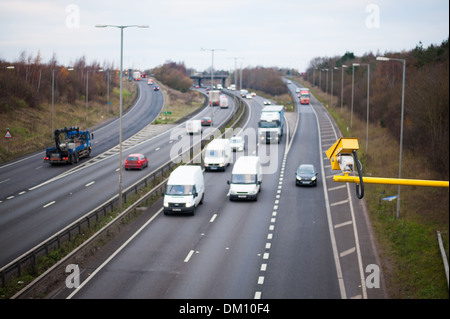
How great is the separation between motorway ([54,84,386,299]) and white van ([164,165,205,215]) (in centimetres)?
75

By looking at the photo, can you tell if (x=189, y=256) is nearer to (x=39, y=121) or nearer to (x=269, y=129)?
(x=269, y=129)

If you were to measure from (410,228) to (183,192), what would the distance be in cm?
1318

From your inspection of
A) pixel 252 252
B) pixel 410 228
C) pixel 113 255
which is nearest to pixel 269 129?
pixel 410 228

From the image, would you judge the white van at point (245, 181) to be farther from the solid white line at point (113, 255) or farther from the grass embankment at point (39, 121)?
the grass embankment at point (39, 121)

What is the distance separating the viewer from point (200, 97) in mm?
128625

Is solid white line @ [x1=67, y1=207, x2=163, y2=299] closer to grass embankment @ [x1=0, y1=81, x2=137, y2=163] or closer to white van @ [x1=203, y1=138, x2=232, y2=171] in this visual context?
white van @ [x1=203, y1=138, x2=232, y2=171]

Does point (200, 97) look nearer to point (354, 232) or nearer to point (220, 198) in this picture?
point (220, 198)

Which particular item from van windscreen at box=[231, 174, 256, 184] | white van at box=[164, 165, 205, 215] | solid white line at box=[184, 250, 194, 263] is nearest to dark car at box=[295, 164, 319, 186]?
van windscreen at box=[231, 174, 256, 184]

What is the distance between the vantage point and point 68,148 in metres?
49.7

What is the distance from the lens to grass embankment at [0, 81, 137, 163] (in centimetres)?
5600

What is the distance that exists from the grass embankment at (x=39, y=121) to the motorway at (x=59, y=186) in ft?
12.8

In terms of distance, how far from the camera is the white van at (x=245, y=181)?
36375 mm

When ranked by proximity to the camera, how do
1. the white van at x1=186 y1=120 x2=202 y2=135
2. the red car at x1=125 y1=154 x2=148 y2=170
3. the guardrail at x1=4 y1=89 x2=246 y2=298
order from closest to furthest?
1. the guardrail at x1=4 y1=89 x2=246 y2=298
2. the red car at x1=125 y1=154 x2=148 y2=170
3. the white van at x1=186 y1=120 x2=202 y2=135
